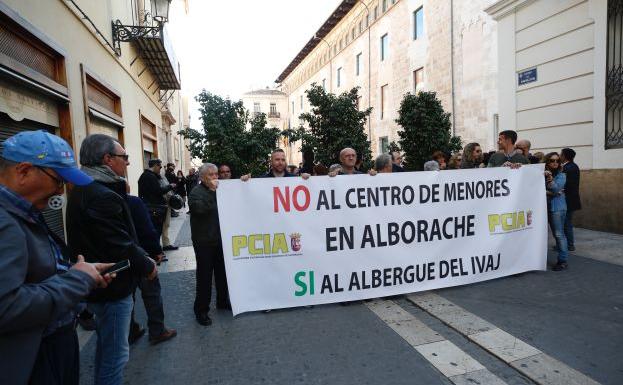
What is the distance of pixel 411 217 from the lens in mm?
4430

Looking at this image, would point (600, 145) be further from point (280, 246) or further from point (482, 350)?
point (280, 246)

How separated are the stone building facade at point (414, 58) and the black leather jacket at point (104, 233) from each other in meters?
14.1

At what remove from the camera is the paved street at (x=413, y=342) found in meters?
2.84

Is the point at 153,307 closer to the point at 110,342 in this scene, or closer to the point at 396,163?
the point at 110,342

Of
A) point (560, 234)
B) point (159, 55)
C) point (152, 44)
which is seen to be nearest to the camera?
point (560, 234)

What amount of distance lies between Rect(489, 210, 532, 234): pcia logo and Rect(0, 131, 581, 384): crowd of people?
1748 millimetres

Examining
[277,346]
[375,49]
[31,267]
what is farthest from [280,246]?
[375,49]

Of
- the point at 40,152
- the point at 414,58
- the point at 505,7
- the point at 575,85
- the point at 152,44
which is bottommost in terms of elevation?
the point at 40,152

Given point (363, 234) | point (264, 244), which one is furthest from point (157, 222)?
point (363, 234)

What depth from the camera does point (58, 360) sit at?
1567 millimetres

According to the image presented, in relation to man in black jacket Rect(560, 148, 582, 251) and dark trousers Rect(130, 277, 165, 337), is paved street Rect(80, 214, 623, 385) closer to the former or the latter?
dark trousers Rect(130, 277, 165, 337)

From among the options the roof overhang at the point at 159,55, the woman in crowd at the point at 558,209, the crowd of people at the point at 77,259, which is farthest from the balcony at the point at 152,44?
the woman in crowd at the point at 558,209

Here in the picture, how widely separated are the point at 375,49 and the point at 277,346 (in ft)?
81.2

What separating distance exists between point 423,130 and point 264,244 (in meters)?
8.64
